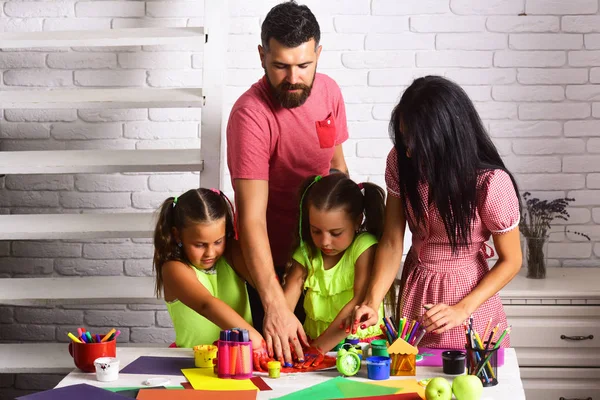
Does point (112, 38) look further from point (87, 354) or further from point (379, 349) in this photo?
point (379, 349)

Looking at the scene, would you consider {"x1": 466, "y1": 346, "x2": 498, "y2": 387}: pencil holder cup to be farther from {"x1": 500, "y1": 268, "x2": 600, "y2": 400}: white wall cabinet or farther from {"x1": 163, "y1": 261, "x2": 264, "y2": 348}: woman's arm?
{"x1": 500, "y1": 268, "x2": 600, "y2": 400}: white wall cabinet

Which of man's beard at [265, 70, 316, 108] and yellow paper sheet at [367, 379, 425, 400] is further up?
man's beard at [265, 70, 316, 108]

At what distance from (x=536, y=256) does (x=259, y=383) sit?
5.63 feet

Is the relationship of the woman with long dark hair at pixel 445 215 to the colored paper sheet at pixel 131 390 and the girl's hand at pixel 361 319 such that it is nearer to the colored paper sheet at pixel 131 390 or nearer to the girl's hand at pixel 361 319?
the girl's hand at pixel 361 319

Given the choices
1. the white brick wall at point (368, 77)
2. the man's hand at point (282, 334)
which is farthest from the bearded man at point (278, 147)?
the white brick wall at point (368, 77)

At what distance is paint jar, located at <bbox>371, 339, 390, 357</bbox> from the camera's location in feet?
6.26

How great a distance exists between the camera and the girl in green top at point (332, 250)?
2.25 metres

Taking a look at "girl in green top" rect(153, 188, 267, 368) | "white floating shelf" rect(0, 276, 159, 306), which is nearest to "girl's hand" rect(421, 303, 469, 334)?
"girl in green top" rect(153, 188, 267, 368)

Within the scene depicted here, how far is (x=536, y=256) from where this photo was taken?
3232 millimetres

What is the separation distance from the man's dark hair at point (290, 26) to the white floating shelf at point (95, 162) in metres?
0.50

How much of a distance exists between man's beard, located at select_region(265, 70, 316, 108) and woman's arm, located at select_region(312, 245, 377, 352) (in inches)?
17.8

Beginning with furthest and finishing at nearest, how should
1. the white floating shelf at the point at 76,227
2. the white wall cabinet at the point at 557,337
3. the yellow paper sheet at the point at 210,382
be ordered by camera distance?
the white wall cabinet at the point at 557,337 < the white floating shelf at the point at 76,227 < the yellow paper sheet at the point at 210,382

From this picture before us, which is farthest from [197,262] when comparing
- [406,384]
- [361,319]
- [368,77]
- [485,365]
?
[368,77]

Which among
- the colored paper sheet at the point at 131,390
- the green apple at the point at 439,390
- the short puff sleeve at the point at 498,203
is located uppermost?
the short puff sleeve at the point at 498,203
